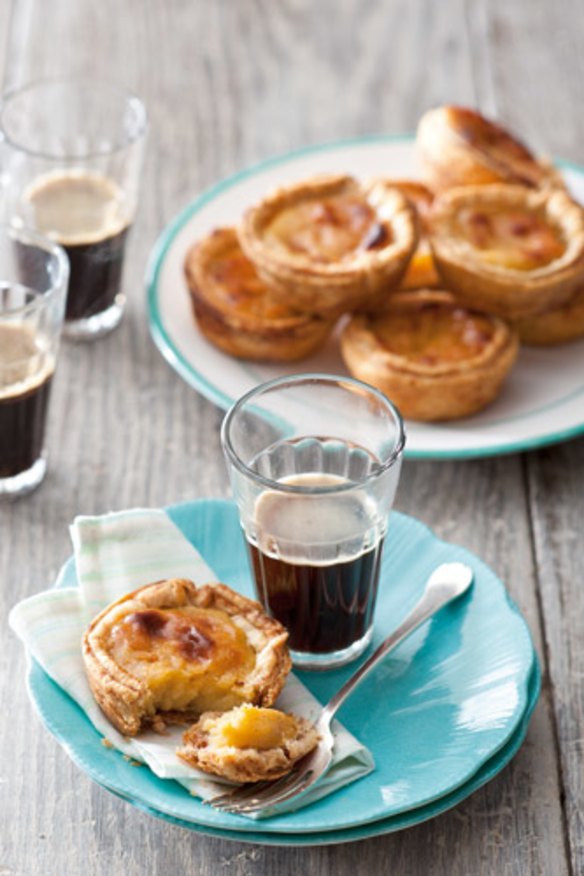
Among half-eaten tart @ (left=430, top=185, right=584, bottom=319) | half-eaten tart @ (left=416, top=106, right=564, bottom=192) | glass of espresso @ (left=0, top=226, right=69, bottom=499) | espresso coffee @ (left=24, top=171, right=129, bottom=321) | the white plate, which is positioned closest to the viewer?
glass of espresso @ (left=0, top=226, right=69, bottom=499)

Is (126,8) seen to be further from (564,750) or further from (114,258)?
(564,750)

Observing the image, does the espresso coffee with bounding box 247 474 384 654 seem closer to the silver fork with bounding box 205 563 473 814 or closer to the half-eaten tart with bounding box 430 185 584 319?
the silver fork with bounding box 205 563 473 814

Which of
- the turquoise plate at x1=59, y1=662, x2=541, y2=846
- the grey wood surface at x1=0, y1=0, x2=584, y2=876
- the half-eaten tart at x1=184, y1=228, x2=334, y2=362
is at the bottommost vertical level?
the grey wood surface at x1=0, y1=0, x2=584, y2=876

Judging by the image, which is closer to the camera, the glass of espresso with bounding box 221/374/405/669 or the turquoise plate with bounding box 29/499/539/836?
the turquoise plate with bounding box 29/499/539/836

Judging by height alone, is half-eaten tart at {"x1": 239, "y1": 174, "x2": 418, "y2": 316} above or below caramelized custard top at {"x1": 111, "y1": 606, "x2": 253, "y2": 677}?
below

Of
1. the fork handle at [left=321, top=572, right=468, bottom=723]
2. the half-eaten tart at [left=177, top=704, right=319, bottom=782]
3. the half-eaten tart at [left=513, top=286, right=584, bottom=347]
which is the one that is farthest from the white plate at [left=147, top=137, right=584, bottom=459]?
the half-eaten tart at [left=177, top=704, right=319, bottom=782]

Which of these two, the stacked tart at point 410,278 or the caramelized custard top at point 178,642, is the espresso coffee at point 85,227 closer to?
the stacked tart at point 410,278

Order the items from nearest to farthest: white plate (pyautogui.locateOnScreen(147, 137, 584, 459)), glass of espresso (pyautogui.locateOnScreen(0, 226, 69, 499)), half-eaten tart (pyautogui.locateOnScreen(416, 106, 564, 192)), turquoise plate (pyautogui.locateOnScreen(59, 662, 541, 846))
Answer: turquoise plate (pyautogui.locateOnScreen(59, 662, 541, 846))
glass of espresso (pyautogui.locateOnScreen(0, 226, 69, 499))
white plate (pyautogui.locateOnScreen(147, 137, 584, 459))
half-eaten tart (pyautogui.locateOnScreen(416, 106, 564, 192))

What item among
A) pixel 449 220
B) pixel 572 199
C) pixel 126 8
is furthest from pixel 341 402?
pixel 126 8
